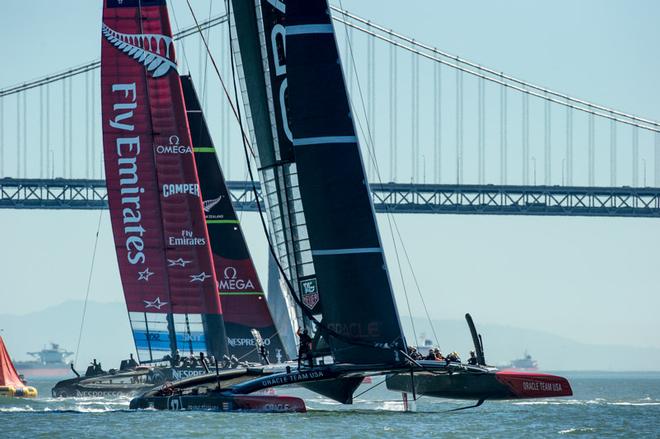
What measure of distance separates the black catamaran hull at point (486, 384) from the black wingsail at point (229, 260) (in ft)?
23.1

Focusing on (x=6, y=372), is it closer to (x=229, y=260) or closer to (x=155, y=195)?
(x=229, y=260)

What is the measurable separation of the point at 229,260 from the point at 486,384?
8369 millimetres

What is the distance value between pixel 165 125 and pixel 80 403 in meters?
3.67

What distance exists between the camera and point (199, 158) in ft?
72.5

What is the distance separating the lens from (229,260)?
22.2 metres

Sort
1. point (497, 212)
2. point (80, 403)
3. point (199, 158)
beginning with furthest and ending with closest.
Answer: point (497, 212), point (199, 158), point (80, 403)

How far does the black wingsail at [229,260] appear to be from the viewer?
71.7 ft

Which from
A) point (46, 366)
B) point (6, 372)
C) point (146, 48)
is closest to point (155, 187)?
point (146, 48)

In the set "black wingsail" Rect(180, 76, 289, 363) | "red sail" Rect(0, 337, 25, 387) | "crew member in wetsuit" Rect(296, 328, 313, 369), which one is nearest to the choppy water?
"crew member in wetsuit" Rect(296, 328, 313, 369)

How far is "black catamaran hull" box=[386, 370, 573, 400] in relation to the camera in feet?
46.8

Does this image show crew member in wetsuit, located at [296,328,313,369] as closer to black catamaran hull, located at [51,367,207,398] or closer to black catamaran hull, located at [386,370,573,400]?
black catamaran hull, located at [386,370,573,400]

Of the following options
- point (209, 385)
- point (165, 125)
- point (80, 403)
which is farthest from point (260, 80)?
point (80, 403)

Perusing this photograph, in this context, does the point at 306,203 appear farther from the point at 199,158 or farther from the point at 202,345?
the point at 199,158

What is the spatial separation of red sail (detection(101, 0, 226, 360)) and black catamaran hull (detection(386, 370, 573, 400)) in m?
5.65
